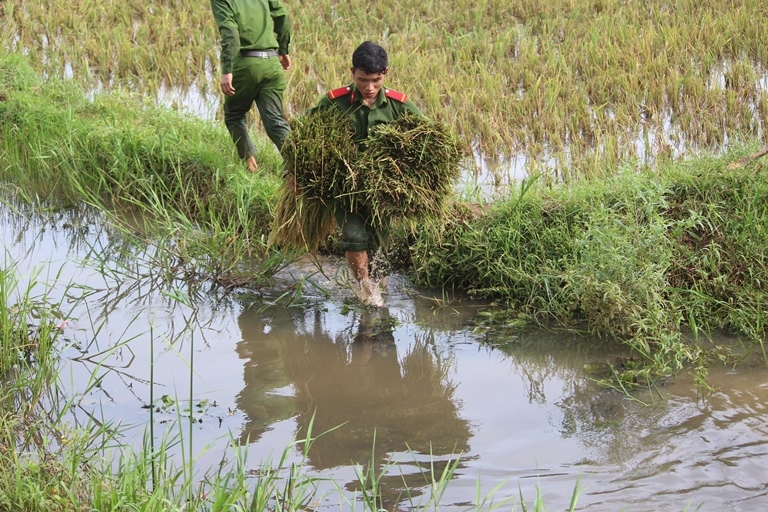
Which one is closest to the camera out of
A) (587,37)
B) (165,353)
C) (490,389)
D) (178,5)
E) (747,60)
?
(490,389)

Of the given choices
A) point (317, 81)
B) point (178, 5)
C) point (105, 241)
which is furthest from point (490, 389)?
point (178, 5)

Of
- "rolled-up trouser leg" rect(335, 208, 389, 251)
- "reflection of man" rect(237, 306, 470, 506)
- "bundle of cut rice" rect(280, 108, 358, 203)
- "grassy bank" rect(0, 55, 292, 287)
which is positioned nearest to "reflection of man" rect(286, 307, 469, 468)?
"reflection of man" rect(237, 306, 470, 506)

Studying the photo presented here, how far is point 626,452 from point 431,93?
4.04 m

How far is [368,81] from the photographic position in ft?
13.5

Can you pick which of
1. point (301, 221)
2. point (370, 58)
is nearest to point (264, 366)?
point (301, 221)

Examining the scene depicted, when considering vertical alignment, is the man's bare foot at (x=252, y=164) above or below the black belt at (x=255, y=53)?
below

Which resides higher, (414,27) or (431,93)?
(414,27)

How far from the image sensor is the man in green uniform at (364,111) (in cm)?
408

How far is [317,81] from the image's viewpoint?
7473mm

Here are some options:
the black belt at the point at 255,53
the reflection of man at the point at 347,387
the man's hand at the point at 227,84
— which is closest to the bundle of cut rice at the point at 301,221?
the reflection of man at the point at 347,387

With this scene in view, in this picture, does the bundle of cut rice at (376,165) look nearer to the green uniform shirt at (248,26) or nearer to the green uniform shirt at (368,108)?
the green uniform shirt at (368,108)

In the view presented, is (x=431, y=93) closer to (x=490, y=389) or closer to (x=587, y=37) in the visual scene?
(x=587, y=37)

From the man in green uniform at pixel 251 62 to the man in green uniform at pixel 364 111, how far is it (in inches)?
51.1

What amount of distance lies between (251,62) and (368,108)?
1.50m
